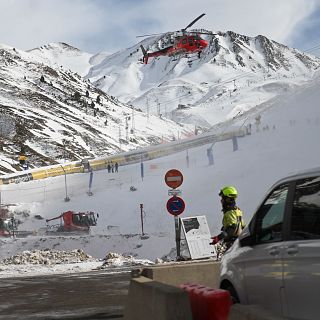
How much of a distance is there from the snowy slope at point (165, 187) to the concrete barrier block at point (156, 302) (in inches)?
860

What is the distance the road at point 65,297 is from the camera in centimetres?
881

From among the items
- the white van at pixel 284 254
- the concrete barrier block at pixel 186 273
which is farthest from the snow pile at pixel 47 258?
the white van at pixel 284 254

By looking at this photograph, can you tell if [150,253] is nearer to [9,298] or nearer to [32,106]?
[9,298]

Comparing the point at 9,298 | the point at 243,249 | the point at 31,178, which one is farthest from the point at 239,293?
the point at 31,178

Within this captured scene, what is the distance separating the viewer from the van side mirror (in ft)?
18.7

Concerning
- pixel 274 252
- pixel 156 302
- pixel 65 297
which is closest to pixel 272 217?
pixel 274 252

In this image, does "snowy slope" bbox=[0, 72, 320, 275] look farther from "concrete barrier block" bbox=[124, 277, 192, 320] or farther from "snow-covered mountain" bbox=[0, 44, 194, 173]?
"snow-covered mountain" bbox=[0, 44, 194, 173]

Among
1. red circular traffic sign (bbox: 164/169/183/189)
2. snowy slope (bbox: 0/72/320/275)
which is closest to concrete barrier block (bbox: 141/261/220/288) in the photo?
red circular traffic sign (bbox: 164/169/183/189)

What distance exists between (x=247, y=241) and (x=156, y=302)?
1.20 meters

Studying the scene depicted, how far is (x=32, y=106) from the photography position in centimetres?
16162

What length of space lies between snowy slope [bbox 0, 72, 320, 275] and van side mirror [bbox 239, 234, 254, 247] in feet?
71.8

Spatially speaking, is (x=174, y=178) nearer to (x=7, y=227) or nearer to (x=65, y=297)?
(x=65, y=297)

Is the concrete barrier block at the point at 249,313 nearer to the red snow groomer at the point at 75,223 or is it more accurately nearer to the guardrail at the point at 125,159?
the red snow groomer at the point at 75,223

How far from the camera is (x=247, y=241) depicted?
19.0ft
